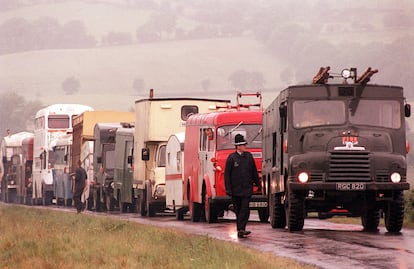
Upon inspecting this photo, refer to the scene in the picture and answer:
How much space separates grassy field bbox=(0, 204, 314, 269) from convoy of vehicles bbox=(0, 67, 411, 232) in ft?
9.90

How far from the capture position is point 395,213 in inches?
1066

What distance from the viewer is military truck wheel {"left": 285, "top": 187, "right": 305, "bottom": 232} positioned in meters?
26.8

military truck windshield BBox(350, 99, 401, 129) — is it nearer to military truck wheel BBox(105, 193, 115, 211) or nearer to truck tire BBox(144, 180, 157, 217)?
truck tire BBox(144, 180, 157, 217)

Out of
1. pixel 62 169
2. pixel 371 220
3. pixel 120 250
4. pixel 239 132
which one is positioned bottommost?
pixel 120 250

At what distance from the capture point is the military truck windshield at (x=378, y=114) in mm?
27375

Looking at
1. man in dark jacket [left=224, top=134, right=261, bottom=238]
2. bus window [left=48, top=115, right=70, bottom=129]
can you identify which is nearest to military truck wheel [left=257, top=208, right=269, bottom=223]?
man in dark jacket [left=224, top=134, right=261, bottom=238]

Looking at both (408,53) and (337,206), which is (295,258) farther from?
(408,53)

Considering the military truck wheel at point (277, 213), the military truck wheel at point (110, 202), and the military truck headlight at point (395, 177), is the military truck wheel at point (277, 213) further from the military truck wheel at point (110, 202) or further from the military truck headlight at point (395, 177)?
the military truck wheel at point (110, 202)

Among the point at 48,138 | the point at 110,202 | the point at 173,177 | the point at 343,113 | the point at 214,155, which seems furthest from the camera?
the point at 48,138

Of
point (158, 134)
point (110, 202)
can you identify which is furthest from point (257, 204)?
point (110, 202)

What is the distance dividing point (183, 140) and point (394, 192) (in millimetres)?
12675

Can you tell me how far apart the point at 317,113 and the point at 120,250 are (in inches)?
288

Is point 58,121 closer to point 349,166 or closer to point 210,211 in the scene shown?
point 210,211

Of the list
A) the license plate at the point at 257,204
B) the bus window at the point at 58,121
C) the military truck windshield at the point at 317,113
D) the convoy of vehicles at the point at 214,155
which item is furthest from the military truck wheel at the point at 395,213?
the bus window at the point at 58,121
